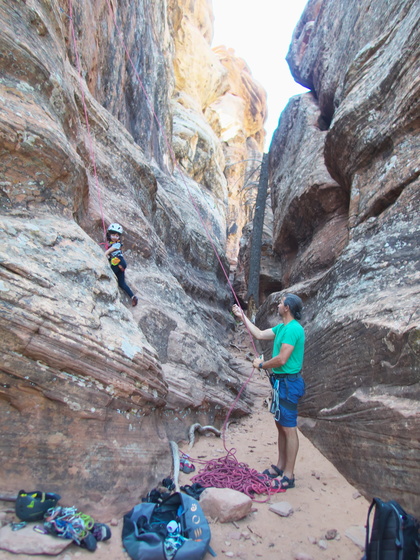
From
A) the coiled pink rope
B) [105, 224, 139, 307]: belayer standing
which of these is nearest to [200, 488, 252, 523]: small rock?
the coiled pink rope

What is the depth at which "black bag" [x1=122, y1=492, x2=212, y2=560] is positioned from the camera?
264 centimetres

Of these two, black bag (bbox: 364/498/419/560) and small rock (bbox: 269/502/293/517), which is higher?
black bag (bbox: 364/498/419/560)

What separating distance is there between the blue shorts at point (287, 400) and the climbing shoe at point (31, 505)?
261 centimetres

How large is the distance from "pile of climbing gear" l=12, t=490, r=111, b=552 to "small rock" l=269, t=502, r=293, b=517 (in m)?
1.65

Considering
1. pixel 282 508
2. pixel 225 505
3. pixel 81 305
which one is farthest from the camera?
pixel 81 305

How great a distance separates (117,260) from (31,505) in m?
3.67

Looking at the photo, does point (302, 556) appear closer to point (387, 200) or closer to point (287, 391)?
point (287, 391)

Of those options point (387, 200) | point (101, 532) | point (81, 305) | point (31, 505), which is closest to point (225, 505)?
point (101, 532)

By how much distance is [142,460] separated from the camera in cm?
365

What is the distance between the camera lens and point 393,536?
2.49m

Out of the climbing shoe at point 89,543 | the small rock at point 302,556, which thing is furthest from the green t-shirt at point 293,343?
the climbing shoe at point 89,543

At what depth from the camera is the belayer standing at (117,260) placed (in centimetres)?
580

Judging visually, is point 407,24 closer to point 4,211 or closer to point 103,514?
point 4,211

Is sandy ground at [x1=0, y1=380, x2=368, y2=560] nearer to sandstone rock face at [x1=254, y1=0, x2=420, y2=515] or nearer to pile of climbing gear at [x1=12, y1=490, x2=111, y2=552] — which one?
pile of climbing gear at [x1=12, y1=490, x2=111, y2=552]
